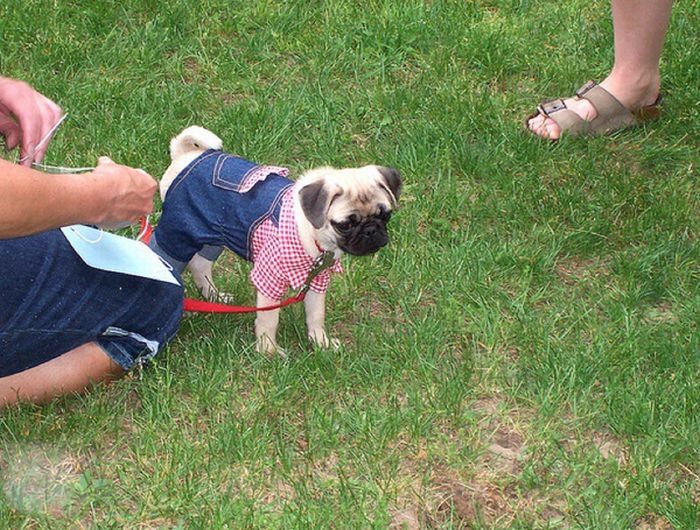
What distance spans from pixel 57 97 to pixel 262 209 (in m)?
1.81

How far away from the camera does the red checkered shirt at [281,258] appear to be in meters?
3.29

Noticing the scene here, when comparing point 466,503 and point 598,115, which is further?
point 598,115

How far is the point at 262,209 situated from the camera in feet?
11.0

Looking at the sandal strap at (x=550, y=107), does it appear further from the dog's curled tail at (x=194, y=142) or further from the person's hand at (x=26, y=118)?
the person's hand at (x=26, y=118)

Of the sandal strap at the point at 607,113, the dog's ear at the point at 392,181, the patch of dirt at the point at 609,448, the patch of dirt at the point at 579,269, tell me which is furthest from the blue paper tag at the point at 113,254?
the sandal strap at the point at 607,113

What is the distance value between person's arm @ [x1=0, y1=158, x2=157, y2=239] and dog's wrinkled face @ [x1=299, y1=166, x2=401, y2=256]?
49 centimetres

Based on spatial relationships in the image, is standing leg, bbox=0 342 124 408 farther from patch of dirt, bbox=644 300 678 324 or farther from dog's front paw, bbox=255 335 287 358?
patch of dirt, bbox=644 300 678 324

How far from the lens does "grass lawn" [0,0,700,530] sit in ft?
9.61

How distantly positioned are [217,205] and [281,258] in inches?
11.7

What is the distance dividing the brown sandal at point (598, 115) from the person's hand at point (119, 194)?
2.14m

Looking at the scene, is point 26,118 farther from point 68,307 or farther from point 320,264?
point 320,264

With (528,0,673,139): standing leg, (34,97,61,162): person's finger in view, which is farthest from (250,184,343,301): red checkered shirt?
(528,0,673,139): standing leg

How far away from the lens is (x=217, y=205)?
3.40 m

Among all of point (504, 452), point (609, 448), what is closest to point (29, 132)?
point (504, 452)
